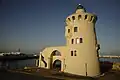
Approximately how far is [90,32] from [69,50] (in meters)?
6.17

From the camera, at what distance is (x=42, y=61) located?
40.1m

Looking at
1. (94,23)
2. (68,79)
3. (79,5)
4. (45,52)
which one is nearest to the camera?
(68,79)

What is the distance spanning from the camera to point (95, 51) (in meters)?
28.0

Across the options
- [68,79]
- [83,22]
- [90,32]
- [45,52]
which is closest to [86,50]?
[90,32]

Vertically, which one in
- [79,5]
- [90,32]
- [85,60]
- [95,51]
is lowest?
[85,60]

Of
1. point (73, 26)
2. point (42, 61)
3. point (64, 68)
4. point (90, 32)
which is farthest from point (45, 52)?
point (90, 32)

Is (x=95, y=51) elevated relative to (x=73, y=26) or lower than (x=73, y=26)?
lower

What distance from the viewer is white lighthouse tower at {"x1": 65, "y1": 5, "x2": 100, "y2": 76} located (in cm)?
2750

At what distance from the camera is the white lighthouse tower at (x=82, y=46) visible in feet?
90.2

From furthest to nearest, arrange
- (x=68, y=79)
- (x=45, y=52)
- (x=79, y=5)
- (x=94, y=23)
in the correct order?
(x=45, y=52) → (x=79, y=5) → (x=94, y=23) → (x=68, y=79)

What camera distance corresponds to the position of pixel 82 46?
28125 millimetres

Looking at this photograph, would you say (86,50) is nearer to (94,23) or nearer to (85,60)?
(85,60)

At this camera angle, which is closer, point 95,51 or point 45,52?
point 95,51

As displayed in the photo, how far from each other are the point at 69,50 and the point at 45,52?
38.2 ft
